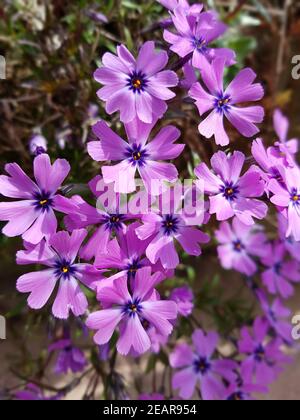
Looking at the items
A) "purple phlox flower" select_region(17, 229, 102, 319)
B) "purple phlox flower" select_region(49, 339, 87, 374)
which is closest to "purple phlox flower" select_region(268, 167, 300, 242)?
"purple phlox flower" select_region(17, 229, 102, 319)

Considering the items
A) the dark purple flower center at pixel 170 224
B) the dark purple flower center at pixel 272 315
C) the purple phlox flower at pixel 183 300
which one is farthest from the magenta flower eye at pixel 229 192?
the dark purple flower center at pixel 272 315

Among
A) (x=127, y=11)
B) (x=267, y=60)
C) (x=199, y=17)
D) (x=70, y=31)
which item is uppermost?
(x=267, y=60)

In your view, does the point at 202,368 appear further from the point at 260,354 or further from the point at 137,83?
the point at 137,83

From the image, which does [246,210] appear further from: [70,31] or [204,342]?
[70,31]

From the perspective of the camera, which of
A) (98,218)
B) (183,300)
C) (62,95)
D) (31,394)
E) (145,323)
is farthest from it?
(62,95)

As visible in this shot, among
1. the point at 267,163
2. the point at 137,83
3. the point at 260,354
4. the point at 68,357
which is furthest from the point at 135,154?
the point at 260,354

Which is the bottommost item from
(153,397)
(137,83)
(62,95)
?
(153,397)

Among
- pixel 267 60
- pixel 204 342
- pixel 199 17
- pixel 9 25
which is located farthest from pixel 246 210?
pixel 267 60
